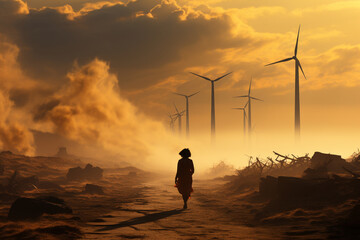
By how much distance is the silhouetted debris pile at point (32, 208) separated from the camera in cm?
1408

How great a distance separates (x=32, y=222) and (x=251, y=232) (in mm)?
6386

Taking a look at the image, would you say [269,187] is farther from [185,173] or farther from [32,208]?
[32,208]

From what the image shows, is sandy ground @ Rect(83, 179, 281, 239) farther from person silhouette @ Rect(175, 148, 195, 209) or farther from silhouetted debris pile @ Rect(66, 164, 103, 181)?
silhouetted debris pile @ Rect(66, 164, 103, 181)

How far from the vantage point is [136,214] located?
1555 cm

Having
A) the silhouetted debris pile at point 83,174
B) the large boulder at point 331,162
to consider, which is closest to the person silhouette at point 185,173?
the large boulder at point 331,162

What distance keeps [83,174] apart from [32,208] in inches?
1142

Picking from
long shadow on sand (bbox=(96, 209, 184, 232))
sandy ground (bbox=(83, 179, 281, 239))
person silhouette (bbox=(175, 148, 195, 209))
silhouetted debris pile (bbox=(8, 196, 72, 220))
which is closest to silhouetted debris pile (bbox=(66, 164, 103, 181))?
sandy ground (bbox=(83, 179, 281, 239))

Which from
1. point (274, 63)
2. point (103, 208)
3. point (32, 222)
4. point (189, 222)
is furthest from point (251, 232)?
point (274, 63)

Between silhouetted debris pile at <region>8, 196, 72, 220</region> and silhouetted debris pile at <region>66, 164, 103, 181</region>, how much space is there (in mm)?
26448

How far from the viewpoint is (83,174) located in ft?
141

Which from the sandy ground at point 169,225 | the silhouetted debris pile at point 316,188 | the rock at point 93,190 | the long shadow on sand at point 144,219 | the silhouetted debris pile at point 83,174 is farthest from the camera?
the silhouetted debris pile at point 83,174

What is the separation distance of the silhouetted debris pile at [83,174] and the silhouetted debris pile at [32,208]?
1041 inches

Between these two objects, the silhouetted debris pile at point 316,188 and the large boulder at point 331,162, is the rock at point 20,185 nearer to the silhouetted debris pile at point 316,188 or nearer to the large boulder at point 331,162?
the silhouetted debris pile at point 316,188

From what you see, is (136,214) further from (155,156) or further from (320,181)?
(155,156)
